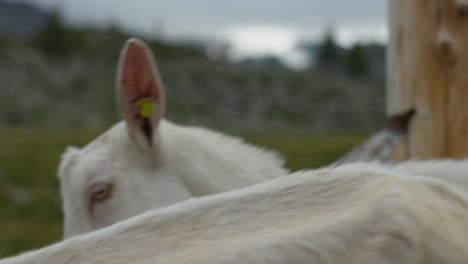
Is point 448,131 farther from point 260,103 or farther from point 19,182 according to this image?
point 260,103

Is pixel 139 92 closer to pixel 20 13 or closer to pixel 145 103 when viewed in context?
pixel 145 103

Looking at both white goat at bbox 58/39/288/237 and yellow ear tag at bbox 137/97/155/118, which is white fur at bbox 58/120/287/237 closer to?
white goat at bbox 58/39/288/237

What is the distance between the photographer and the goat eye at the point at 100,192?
3.24 meters

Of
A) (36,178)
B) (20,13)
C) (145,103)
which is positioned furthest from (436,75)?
(20,13)

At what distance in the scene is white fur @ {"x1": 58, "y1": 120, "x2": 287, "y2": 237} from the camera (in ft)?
10.5

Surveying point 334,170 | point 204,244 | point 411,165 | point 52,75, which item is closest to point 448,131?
point 411,165

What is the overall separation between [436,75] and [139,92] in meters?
2.11

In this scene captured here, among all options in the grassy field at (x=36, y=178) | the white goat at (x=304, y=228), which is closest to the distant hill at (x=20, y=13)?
the grassy field at (x=36, y=178)

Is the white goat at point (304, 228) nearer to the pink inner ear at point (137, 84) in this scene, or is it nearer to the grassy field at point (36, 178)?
the pink inner ear at point (137, 84)

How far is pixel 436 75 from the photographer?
448cm

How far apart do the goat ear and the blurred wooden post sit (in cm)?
193

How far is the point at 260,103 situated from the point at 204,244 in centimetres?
4916

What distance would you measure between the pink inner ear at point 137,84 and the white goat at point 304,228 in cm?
175

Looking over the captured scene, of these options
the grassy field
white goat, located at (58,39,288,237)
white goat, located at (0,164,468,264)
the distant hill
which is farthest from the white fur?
the distant hill
